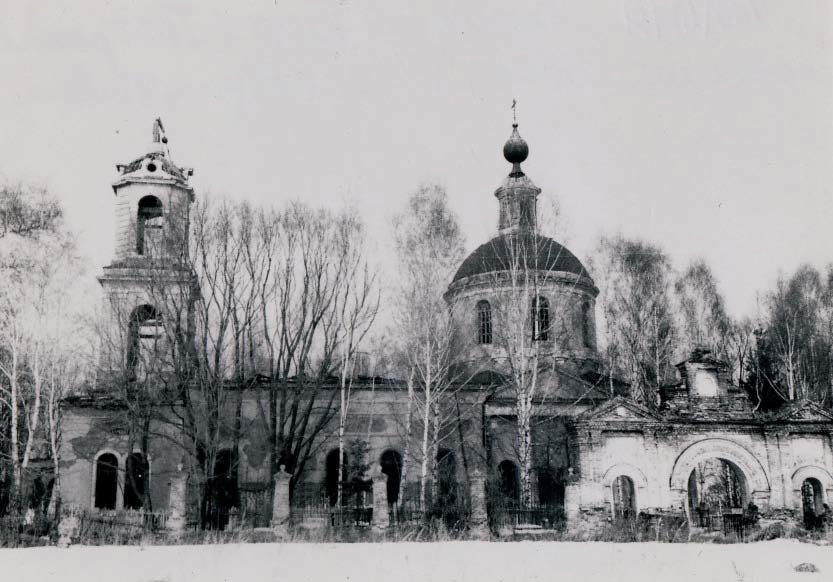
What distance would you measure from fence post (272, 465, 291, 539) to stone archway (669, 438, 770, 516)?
976cm

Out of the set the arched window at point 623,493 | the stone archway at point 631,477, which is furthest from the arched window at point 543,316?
the stone archway at point 631,477

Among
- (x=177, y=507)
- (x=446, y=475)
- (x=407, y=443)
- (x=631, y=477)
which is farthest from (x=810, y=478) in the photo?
(x=177, y=507)

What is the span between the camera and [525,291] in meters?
26.3

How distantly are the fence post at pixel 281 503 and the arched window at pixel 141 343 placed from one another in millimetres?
5369

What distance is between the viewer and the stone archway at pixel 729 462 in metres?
23.4

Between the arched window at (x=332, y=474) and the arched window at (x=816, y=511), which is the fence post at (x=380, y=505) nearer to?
the arched window at (x=332, y=474)

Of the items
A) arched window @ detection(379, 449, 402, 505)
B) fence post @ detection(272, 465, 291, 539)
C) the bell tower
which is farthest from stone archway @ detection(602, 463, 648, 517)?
the bell tower

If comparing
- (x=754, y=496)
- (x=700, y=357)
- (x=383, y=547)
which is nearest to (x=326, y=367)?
(x=383, y=547)

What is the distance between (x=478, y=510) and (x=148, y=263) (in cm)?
1184

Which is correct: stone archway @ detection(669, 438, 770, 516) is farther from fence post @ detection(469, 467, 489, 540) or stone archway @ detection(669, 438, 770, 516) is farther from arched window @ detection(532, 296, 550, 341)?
arched window @ detection(532, 296, 550, 341)

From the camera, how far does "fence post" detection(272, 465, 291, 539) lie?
21.4 meters

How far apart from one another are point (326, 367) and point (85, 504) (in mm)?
8375

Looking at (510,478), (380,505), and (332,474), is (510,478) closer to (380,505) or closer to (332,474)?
(332,474)

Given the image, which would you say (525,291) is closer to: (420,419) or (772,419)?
(420,419)
